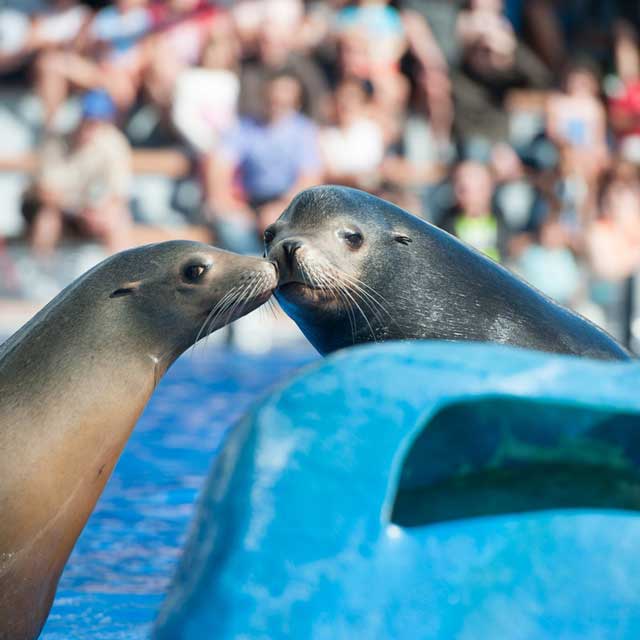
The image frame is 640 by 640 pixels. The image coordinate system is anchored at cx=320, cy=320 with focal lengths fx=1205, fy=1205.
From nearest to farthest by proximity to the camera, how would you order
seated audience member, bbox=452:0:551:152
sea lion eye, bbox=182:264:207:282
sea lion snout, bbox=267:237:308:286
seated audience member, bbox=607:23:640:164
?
sea lion eye, bbox=182:264:207:282, sea lion snout, bbox=267:237:308:286, seated audience member, bbox=452:0:551:152, seated audience member, bbox=607:23:640:164

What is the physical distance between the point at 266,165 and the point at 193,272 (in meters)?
6.04

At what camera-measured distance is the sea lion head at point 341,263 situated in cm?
285

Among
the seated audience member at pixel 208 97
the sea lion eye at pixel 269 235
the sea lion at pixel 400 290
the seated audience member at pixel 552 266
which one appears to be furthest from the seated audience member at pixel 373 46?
the sea lion at pixel 400 290

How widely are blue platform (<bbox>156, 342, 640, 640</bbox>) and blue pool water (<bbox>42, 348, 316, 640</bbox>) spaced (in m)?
0.19

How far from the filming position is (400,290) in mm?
2939

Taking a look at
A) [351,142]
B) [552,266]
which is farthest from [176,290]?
[552,266]

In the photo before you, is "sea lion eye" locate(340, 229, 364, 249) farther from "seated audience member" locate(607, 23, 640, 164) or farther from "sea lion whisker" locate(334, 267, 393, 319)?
"seated audience member" locate(607, 23, 640, 164)

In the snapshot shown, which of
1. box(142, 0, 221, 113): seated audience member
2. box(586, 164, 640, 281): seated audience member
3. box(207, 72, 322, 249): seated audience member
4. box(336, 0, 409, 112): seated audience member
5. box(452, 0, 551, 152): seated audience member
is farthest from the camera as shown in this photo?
box(452, 0, 551, 152): seated audience member

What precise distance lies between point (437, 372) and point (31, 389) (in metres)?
1.04

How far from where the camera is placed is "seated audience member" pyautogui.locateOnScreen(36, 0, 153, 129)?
8867mm

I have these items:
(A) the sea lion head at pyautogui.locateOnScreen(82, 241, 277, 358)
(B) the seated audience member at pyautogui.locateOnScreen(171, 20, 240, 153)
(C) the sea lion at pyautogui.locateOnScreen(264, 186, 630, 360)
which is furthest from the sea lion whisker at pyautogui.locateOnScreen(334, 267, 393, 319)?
(B) the seated audience member at pyautogui.locateOnScreen(171, 20, 240, 153)

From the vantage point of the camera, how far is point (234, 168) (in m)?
8.66

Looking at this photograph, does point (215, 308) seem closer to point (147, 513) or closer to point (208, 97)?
point (147, 513)

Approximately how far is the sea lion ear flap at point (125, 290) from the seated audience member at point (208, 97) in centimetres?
636
